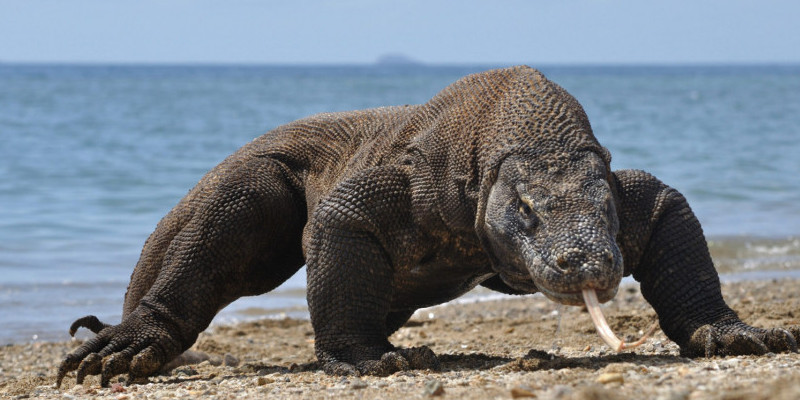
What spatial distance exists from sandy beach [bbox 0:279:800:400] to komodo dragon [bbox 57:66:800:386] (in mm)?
285

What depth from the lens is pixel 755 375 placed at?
524 cm

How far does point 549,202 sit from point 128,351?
310 cm

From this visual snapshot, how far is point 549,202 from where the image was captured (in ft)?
18.3

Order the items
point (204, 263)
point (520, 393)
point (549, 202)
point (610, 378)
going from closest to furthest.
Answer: point (520, 393) < point (610, 378) < point (549, 202) < point (204, 263)

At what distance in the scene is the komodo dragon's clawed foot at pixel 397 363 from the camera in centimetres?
619

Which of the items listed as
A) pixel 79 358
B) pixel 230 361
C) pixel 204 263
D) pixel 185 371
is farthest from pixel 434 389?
pixel 230 361

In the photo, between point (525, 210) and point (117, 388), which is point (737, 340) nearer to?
point (525, 210)

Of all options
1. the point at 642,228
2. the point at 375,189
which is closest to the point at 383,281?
the point at 375,189

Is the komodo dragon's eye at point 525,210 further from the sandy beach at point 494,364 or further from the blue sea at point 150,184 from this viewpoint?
the blue sea at point 150,184

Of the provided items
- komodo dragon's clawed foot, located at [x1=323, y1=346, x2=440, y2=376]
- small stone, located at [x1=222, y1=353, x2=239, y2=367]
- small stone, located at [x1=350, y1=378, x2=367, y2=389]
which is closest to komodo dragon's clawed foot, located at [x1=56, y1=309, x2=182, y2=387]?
small stone, located at [x1=222, y1=353, x2=239, y2=367]

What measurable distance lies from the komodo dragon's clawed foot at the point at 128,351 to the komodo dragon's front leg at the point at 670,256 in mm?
3015

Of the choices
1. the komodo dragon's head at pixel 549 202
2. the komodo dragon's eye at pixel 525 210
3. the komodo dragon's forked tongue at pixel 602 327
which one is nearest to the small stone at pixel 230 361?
the komodo dragon's head at pixel 549 202

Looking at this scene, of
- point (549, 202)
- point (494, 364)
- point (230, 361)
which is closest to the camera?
point (549, 202)

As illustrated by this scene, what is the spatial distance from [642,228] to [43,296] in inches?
308
